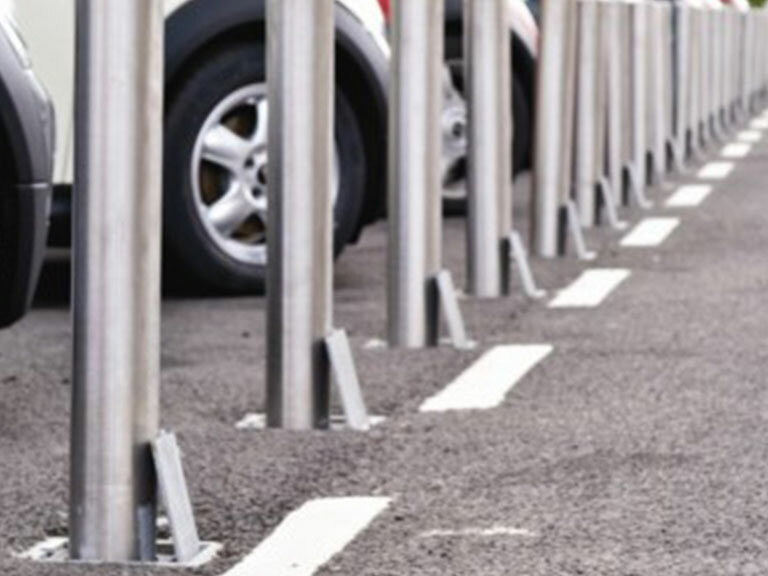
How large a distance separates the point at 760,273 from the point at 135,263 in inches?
238

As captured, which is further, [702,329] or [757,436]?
[702,329]

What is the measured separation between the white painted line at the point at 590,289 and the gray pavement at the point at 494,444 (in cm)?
9

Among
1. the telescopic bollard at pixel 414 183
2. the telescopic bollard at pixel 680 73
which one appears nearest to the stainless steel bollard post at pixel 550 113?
the telescopic bollard at pixel 414 183

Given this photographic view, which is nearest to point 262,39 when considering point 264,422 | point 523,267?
point 523,267

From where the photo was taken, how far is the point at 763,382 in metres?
7.66

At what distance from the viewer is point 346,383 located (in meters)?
6.95

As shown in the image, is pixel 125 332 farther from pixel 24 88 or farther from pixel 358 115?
pixel 358 115

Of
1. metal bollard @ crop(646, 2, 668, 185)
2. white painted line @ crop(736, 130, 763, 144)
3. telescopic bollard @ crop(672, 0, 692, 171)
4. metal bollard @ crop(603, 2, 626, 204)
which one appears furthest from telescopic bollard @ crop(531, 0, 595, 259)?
white painted line @ crop(736, 130, 763, 144)

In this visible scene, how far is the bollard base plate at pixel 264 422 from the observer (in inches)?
273

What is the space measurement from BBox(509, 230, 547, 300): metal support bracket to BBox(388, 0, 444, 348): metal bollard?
5.13ft

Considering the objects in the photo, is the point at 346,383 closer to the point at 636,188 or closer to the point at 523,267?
the point at 523,267

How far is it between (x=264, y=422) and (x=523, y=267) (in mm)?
3303

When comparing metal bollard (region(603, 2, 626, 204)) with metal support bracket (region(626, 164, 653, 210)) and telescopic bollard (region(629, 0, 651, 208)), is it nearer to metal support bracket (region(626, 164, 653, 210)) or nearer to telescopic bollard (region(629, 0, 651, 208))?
metal support bracket (region(626, 164, 653, 210))

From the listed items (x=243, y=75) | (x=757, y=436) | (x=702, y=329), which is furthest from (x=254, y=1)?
(x=757, y=436)
